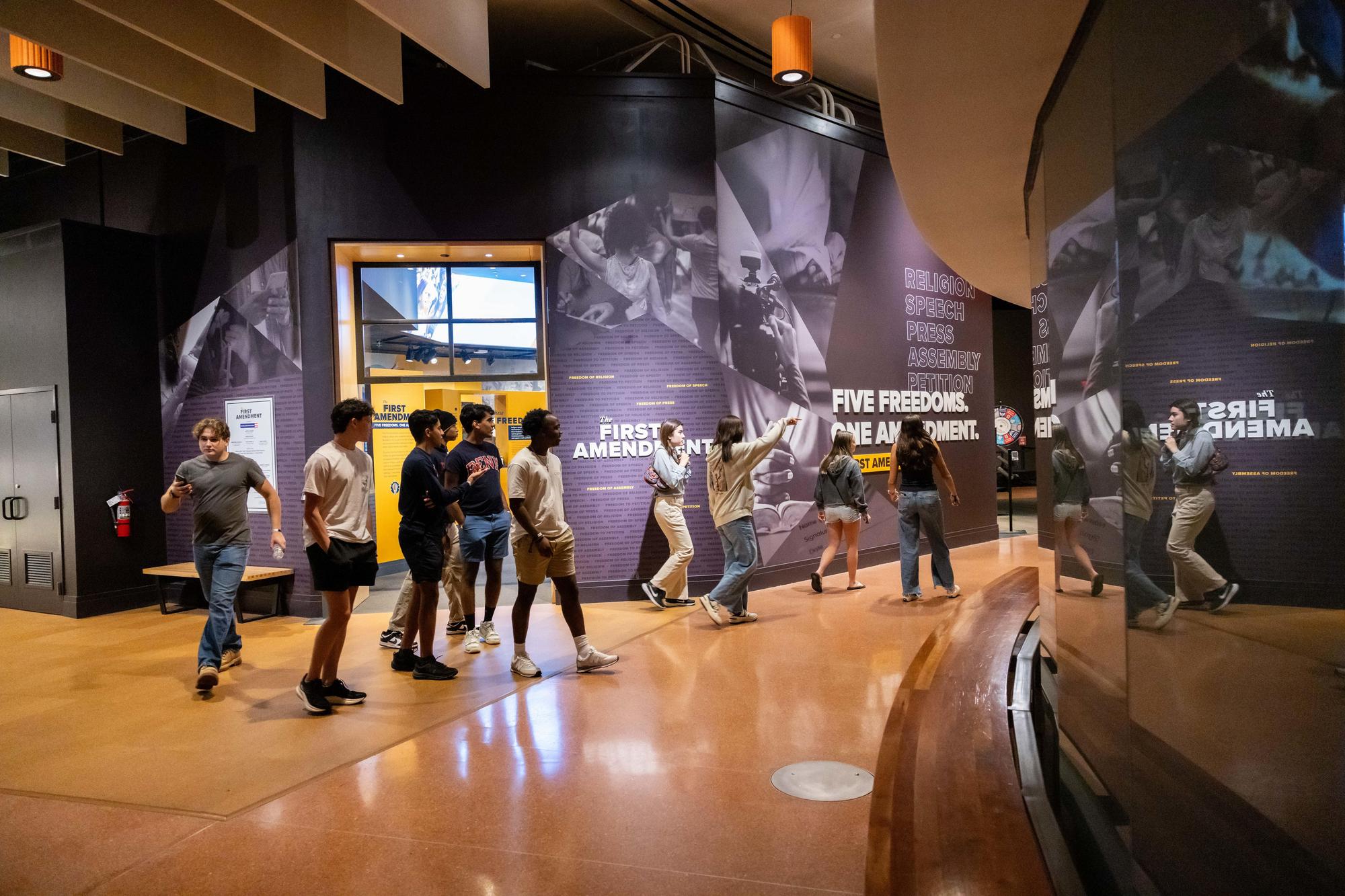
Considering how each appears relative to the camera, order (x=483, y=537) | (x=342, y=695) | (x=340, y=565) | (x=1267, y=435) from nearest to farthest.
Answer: (x=1267, y=435) < (x=340, y=565) < (x=342, y=695) < (x=483, y=537)

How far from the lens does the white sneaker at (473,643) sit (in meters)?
5.41

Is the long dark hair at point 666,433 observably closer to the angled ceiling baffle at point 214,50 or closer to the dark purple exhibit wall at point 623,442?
the dark purple exhibit wall at point 623,442

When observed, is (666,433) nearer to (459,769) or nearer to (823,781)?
(459,769)

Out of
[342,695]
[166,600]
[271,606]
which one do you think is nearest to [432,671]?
[342,695]

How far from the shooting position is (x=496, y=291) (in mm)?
7719

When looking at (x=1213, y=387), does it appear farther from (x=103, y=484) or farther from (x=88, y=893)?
(x=103, y=484)

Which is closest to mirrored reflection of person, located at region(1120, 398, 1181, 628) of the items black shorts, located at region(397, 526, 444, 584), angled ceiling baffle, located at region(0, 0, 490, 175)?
black shorts, located at region(397, 526, 444, 584)

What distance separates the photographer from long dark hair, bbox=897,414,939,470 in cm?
650

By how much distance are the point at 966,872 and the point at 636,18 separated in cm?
760

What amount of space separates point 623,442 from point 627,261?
5.40ft

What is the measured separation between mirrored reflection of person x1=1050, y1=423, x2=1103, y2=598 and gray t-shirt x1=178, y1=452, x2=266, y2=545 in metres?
4.48

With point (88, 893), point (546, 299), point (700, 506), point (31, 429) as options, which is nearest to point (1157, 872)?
point (88, 893)

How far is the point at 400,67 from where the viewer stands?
610 cm

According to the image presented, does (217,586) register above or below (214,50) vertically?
below
